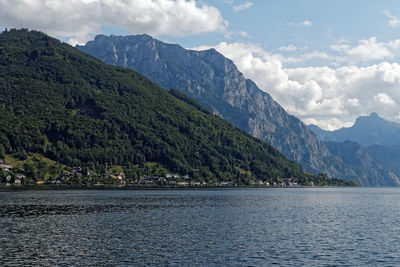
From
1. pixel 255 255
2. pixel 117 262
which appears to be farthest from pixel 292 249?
pixel 117 262

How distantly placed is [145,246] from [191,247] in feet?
25.4

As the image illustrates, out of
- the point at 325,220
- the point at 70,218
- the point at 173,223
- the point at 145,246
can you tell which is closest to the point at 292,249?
the point at 145,246

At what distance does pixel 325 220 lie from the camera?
111188mm

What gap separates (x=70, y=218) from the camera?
103938 millimetres

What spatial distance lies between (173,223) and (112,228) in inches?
647

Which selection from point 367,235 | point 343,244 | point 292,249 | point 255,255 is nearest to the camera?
point 255,255

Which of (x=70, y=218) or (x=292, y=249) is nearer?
(x=292, y=249)

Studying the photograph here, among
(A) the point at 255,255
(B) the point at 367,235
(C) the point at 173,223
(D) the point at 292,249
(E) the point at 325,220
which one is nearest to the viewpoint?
(A) the point at 255,255

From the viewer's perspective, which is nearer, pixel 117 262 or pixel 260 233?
pixel 117 262

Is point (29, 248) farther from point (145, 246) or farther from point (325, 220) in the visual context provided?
point (325, 220)

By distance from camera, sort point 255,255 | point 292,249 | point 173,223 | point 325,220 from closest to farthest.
Result: point 255,255 → point 292,249 → point 173,223 → point 325,220

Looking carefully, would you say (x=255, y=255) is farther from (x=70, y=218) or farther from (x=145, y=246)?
(x=70, y=218)

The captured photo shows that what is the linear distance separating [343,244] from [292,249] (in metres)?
11.8

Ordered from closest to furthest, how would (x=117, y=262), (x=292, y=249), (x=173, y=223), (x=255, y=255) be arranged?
(x=117, y=262) < (x=255, y=255) < (x=292, y=249) < (x=173, y=223)
